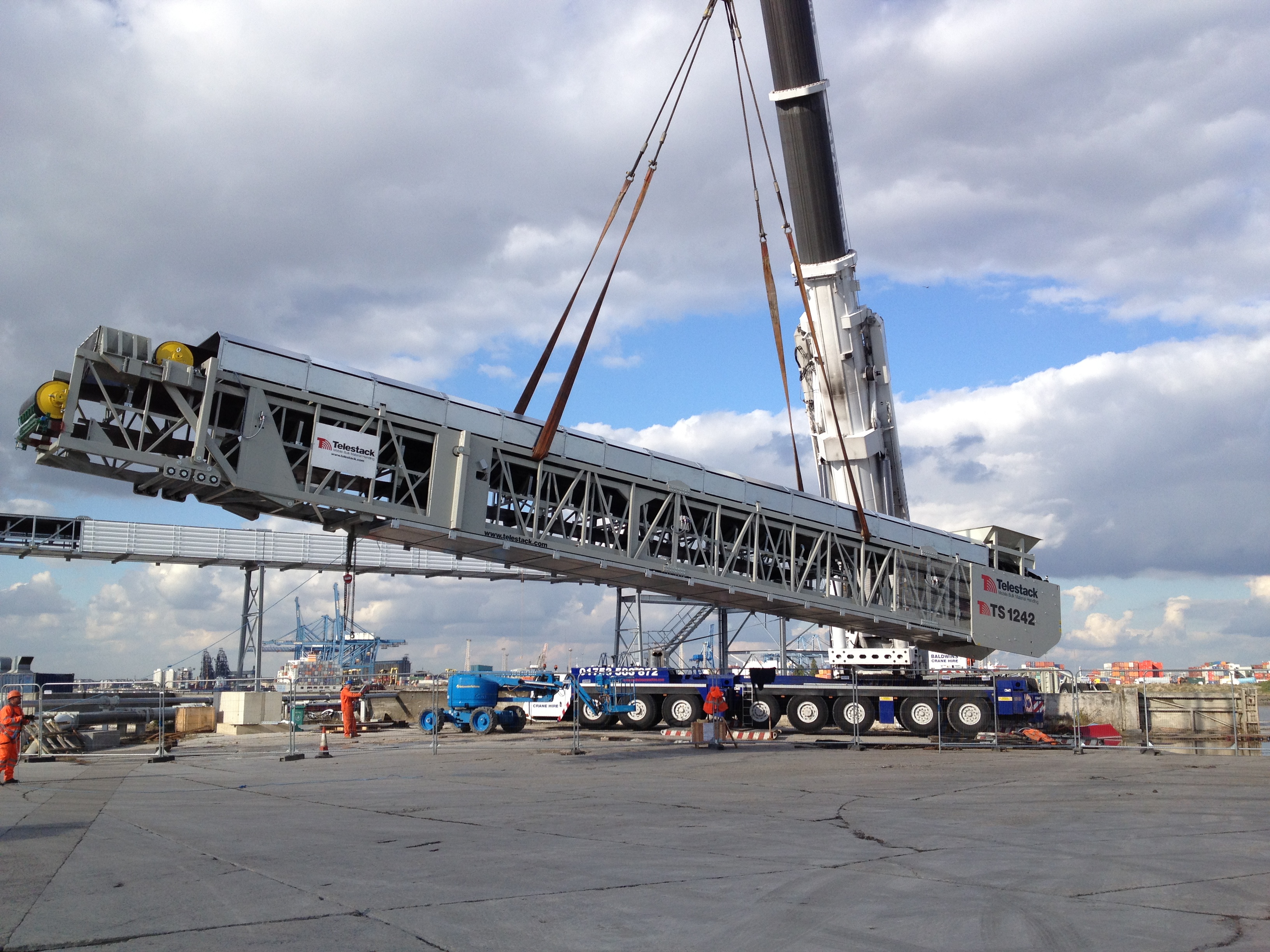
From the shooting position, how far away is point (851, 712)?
1058 inches

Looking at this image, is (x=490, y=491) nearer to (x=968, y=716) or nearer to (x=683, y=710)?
(x=683, y=710)

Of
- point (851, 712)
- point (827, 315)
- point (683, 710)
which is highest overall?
point (827, 315)

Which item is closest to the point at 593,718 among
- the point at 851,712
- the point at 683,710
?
the point at 683,710

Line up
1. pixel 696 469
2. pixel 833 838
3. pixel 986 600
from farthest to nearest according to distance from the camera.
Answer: pixel 986 600 → pixel 696 469 → pixel 833 838

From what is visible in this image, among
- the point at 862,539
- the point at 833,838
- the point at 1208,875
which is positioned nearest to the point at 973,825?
the point at 833,838

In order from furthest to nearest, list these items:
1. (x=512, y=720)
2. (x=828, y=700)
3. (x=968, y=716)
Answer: (x=512, y=720) → (x=828, y=700) → (x=968, y=716)

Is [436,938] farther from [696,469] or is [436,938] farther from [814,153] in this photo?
[814,153]

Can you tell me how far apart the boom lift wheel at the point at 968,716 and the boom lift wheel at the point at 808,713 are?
3392mm

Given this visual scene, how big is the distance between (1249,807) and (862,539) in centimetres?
1176

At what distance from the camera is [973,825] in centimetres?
1003

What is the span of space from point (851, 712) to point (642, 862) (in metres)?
20.2

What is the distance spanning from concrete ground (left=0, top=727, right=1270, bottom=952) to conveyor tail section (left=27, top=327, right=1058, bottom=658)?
14.4ft

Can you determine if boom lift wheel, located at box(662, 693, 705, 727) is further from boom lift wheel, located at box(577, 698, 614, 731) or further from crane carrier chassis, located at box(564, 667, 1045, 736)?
boom lift wheel, located at box(577, 698, 614, 731)

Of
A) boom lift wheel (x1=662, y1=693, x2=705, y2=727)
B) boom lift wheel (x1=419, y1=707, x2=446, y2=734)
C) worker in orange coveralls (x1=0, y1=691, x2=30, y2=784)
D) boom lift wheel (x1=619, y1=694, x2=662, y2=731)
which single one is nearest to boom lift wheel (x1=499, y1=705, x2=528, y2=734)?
boom lift wheel (x1=419, y1=707, x2=446, y2=734)
